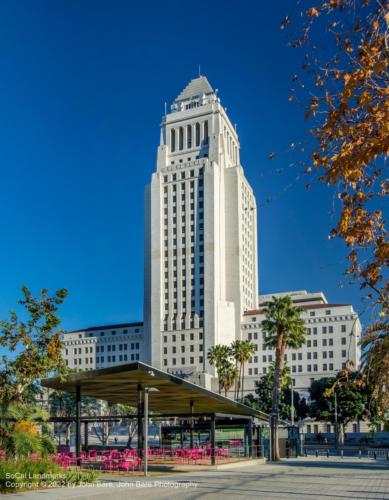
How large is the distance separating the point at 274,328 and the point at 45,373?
30131 millimetres

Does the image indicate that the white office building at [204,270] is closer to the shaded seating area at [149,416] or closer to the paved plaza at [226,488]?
the shaded seating area at [149,416]

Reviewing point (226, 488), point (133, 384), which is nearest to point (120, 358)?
point (133, 384)

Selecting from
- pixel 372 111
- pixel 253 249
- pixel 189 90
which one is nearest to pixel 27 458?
pixel 372 111

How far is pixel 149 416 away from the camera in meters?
37.7

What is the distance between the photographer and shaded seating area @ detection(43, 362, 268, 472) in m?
30.8

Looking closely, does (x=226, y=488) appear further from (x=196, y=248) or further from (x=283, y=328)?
(x=196, y=248)

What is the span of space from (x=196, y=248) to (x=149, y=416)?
90941 millimetres

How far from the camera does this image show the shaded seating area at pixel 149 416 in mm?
30844

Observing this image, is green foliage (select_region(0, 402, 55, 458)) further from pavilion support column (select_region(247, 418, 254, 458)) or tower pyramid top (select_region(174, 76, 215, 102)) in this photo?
tower pyramid top (select_region(174, 76, 215, 102))

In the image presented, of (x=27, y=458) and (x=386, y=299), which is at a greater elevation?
(x=386, y=299)

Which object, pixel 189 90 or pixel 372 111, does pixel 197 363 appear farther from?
pixel 372 111

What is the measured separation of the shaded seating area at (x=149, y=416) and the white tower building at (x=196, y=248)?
69479mm

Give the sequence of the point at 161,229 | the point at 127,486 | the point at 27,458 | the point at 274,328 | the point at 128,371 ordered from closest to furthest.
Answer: the point at 27,458
the point at 127,486
the point at 128,371
the point at 274,328
the point at 161,229

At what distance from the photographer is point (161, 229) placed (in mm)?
131500
